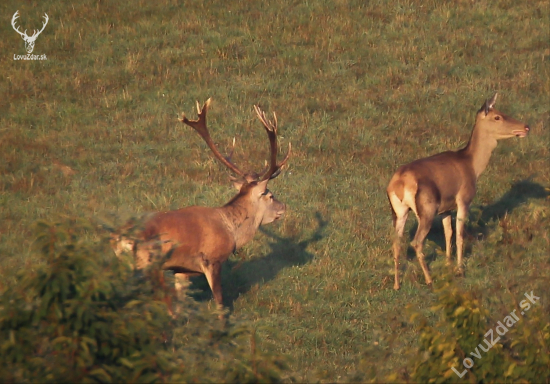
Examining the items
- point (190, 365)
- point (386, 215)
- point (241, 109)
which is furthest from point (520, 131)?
point (190, 365)

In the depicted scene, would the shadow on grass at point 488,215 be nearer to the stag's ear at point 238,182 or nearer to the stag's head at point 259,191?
the stag's head at point 259,191

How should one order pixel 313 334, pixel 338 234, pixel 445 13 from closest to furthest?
pixel 313 334
pixel 338 234
pixel 445 13

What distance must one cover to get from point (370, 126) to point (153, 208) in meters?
5.02

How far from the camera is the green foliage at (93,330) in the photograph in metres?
4.04

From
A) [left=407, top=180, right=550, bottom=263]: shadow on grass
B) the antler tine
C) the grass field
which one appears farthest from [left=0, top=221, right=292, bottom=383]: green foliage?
the antler tine

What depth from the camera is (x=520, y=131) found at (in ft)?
37.5

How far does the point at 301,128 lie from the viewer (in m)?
15.1

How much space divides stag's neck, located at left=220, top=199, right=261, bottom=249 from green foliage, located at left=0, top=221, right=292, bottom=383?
4.43 metres

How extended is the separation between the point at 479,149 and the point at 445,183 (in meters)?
1.12

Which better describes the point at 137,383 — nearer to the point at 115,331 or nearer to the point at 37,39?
the point at 115,331

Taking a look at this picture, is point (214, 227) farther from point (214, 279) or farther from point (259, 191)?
point (259, 191)

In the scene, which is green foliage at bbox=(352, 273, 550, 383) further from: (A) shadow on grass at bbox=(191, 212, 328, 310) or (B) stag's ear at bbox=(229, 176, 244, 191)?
(B) stag's ear at bbox=(229, 176, 244, 191)

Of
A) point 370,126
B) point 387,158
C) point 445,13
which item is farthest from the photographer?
point 445,13

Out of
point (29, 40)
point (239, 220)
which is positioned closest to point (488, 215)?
point (239, 220)
